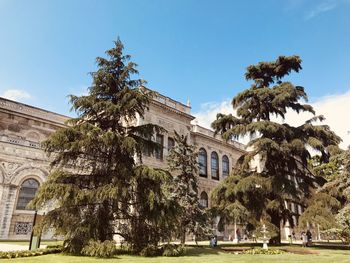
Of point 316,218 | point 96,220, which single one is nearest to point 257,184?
point 316,218

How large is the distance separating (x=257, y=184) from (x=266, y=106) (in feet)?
→ 17.6

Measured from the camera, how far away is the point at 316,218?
14.7m

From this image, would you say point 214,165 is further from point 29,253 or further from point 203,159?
point 29,253

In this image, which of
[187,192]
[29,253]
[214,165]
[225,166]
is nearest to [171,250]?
[29,253]

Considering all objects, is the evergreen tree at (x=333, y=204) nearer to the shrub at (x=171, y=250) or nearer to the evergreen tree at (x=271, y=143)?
the evergreen tree at (x=271, y=143)

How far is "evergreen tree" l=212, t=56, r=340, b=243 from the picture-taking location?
16.5 metres

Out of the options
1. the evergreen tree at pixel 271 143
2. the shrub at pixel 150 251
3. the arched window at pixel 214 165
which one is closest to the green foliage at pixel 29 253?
the shrub at pixel 150 251

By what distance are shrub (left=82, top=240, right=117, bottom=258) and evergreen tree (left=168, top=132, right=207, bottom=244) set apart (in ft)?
18.4

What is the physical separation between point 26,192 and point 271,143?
1604 centimetres

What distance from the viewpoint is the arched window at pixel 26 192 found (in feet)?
65.0

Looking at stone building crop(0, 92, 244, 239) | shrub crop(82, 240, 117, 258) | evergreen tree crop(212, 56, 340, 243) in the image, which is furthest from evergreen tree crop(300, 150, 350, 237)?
shrub crop(82, 240, 117, 258)

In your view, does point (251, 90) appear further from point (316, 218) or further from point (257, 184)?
point (316, 218)

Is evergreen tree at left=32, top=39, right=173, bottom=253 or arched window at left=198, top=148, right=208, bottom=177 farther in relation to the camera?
arched window at left=198, top=148, right=208, bottom=177

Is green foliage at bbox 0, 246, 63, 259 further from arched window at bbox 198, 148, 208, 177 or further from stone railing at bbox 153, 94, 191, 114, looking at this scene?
arched window at bbox 198, 148, 208, 177
